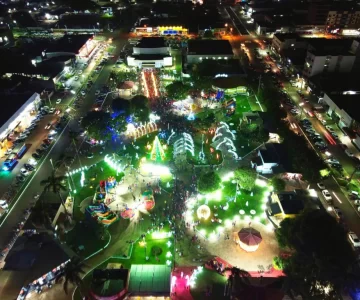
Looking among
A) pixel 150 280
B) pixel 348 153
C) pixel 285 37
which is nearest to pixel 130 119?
pixel 150 280

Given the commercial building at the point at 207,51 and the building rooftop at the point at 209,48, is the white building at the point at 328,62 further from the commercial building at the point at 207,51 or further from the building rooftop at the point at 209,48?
the building rooftop at the point at 209,48

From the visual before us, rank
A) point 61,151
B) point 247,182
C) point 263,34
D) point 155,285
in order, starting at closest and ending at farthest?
point 155,285
point 247,182
point 61,151
point 263,34

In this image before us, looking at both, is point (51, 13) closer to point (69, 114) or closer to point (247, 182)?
point (69, 114)

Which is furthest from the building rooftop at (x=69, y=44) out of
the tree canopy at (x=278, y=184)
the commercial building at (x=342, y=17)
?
the commercial building at (x=342, y=17)

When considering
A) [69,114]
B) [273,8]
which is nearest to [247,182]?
[69,114]

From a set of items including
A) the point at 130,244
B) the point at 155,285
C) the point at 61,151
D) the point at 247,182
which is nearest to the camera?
the point at 155,285

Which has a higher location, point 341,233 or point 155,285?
point 341,233

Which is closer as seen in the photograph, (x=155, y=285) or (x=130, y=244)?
(x=155, y=285)

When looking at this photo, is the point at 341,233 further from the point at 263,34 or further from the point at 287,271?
the point at 263,34
